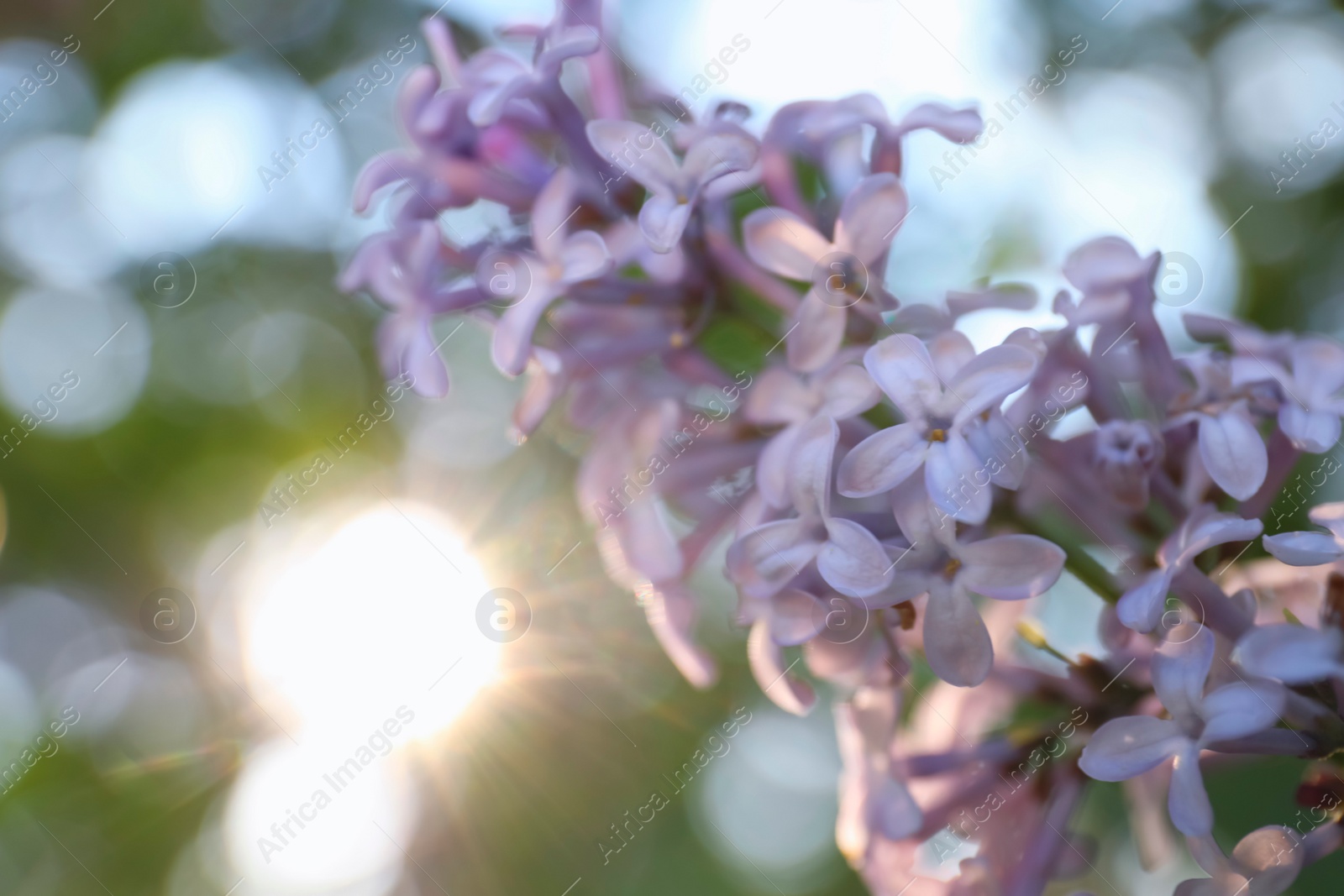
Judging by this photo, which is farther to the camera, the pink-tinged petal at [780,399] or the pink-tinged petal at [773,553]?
the pink-tinged petal at [780,399]

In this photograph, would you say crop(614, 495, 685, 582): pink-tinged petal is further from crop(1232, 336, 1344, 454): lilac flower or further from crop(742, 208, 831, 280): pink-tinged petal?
crop(1232, 336, 1344, 454): lilac flower

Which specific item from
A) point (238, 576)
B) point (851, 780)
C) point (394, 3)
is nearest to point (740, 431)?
point (851, 780)

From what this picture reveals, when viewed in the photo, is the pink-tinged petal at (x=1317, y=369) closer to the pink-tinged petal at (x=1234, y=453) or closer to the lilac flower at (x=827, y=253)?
the pink-tinged petal at (x=1234, y=453)

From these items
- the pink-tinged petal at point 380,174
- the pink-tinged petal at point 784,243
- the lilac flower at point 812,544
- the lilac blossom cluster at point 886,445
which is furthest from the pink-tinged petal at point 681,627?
the pink-tinged petal at point 380,174

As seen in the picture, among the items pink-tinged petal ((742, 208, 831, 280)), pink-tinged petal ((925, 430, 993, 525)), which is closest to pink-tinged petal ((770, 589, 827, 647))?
pink-tinged petal ((925, 430, 993, 525))

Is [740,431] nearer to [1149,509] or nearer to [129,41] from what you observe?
[1149,509]

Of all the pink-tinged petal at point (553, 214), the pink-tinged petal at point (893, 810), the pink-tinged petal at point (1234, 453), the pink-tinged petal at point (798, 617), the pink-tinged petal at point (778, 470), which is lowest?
the pink-tinged petal at point (893, 810)

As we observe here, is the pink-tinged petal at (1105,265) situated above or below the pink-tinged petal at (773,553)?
below
